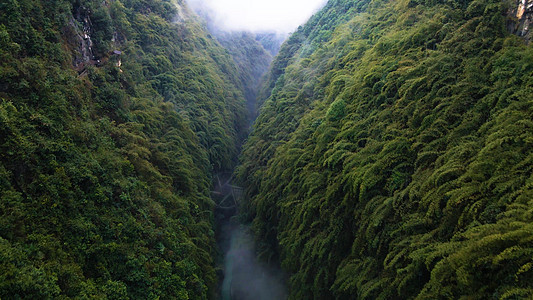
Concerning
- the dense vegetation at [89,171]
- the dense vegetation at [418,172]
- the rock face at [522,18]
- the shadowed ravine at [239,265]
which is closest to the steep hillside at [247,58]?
the shadowed ravine at [239,265]

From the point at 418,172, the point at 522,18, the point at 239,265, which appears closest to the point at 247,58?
the point at 239,265

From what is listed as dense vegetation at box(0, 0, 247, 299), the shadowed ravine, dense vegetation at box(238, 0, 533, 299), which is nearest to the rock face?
dense vegetation at box(238, 0, 533, 299)

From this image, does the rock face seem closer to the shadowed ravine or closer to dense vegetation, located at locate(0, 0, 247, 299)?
the shadowed ravine

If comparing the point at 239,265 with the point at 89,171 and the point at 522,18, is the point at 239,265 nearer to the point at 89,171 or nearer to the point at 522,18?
the point at 89,171

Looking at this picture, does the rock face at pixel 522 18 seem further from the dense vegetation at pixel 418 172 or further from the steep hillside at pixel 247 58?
the steep hillside at pixel 247 58

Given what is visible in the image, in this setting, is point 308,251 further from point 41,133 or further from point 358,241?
point 41,133

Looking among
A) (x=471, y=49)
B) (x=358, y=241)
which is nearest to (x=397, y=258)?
(x=358, y=241)
